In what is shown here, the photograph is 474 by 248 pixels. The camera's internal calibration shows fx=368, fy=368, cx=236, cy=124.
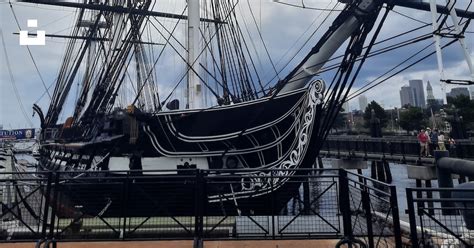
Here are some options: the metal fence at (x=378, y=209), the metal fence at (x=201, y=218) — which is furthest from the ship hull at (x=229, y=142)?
the metal fence at (x=378, y=209)

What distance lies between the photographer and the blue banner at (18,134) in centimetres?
9005

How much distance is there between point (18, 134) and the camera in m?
94.8

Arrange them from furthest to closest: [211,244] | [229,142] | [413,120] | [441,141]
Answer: [413,120], [441,141], [229,142], [211,244]

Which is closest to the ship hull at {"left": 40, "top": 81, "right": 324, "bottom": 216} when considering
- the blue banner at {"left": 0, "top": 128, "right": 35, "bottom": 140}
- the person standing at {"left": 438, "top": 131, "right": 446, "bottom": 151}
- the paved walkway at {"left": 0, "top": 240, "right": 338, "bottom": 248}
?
the paved walkway at {"left": 0, "top": 240, "right": 338, "bottom": 248}

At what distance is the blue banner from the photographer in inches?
3545

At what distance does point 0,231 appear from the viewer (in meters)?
6.29

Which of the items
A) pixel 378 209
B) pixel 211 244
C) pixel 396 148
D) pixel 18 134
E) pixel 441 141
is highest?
pixel 18 134

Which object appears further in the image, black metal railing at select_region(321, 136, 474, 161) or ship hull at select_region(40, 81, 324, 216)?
black metal railing at select_region(321, 136, 474, 161)

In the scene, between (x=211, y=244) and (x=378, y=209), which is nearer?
(x=211, y=244)

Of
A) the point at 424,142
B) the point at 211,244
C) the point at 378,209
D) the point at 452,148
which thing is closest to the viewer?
the point at 211,244

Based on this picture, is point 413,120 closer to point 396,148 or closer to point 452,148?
point 396,148

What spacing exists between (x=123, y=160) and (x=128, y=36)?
23.1ft

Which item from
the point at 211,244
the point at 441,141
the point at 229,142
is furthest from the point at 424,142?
the point at 211,244

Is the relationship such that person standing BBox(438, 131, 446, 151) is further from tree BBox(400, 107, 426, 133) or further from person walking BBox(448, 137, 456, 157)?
tree BBox(400, 107, 426, 133)
